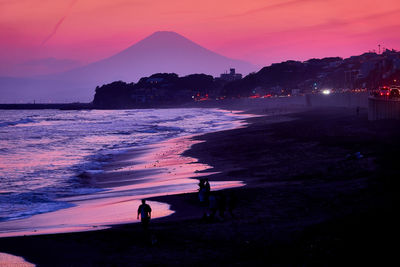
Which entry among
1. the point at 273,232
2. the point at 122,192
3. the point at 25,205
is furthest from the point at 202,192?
the point at 25,205

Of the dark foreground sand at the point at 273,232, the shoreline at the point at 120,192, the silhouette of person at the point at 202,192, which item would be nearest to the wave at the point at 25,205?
the shoreline at the point at 120,192

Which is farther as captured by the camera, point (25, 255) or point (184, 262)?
point (25, 255)

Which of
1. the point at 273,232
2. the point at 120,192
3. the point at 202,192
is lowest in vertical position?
the point at 120,192

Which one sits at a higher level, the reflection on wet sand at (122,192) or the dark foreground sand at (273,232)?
the dark foreground sand at (273,232)

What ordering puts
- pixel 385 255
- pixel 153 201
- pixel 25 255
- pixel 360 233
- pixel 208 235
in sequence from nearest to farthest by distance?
pixel 385 255 < pixel 360 233 < pixel 25 255 < pixel 208 235 < pixel 153 201

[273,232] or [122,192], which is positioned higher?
[273,232]

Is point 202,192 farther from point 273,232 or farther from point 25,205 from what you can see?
point 25,205

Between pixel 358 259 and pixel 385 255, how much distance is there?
0.46 m

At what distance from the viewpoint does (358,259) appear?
29.9 ft

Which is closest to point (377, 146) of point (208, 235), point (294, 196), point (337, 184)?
point (337, 184)

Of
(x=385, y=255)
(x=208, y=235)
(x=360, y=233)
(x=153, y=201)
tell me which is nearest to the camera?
(x=385, y=255)

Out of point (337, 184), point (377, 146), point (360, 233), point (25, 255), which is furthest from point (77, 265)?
point (377, 146)

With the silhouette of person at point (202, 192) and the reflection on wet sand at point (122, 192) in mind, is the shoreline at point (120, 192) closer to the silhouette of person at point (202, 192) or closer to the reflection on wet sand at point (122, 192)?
the reflection on wet sand at point (122, 192)

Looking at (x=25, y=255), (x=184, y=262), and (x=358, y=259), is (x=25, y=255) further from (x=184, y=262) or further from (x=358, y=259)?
(x=358, y=259)
